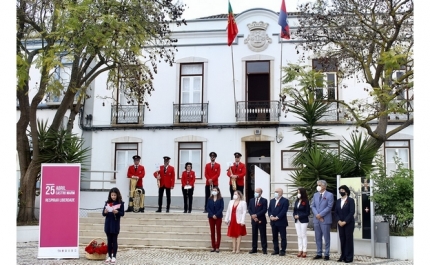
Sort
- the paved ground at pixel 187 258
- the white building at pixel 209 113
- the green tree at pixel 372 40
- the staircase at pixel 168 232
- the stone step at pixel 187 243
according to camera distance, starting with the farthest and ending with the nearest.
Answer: the white building at pixel 209 113, the green tree at pixel 372 40, the staircase at pixel 168 232, the stone step at pixel 187 243, the paved ground at pixel 187 258

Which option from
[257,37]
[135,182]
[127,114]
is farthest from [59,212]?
[257,37]

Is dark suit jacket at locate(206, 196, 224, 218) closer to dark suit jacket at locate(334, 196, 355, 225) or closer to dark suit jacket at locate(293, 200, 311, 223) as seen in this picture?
dark suit jacket at locate(293, 200, 311, 223)

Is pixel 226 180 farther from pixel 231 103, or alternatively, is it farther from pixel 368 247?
→ pixel 368 247

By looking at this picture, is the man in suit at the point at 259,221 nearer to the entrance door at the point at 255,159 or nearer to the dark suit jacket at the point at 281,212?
the dark suit jacket at the point at 281,212

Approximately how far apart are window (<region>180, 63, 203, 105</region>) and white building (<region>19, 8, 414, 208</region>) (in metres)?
0.04

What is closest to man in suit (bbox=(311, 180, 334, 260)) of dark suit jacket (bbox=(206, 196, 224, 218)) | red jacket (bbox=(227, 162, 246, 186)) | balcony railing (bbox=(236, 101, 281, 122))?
dark suit jacket (bbox=(206, 196, 224, 218))

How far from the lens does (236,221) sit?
42.7 ft

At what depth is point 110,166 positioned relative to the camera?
74.1 ft

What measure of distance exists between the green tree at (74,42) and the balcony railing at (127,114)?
16.0 feet

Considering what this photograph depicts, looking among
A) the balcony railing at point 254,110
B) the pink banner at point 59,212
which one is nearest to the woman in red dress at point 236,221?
the pink banner at point 59,212

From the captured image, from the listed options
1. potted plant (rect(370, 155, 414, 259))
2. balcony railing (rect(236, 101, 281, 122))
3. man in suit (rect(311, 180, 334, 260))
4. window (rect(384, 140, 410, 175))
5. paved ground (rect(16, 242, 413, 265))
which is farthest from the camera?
balcony railing (rect(236, 101, 281, 122))

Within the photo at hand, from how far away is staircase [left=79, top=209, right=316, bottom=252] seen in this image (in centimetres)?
1378

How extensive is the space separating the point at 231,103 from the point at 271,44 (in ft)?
9.23

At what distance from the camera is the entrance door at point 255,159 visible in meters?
22.0
